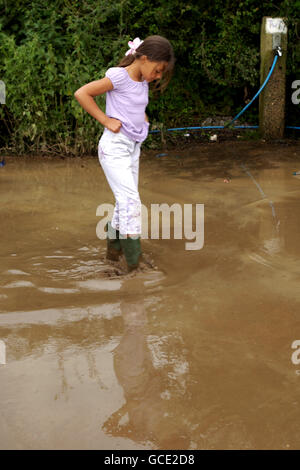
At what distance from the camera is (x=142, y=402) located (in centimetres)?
282

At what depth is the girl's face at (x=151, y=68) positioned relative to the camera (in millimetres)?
3730

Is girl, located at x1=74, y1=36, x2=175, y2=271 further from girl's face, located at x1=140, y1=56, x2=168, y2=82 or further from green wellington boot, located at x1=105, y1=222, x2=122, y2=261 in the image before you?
green wellington boot, located at x1=105, y1=222, x2=122, y2=261

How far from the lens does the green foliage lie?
24.0ft

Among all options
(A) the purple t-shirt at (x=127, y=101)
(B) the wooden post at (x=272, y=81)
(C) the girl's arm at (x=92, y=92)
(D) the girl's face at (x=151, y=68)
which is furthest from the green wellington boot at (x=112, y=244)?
(B) the wooden post at (x=272, y=81)

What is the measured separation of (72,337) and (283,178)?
3.81 meters

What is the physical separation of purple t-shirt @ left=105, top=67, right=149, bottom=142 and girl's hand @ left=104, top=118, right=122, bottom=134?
43 millimetres

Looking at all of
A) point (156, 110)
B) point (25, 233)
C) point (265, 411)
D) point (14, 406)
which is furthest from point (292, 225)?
point (156, 110)

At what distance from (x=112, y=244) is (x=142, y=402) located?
1719 mm

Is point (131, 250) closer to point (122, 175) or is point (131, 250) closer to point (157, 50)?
point (122, 175)

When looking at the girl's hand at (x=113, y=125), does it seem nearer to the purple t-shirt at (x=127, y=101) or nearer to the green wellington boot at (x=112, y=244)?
the purple t-shirt at (x=127, y=101)

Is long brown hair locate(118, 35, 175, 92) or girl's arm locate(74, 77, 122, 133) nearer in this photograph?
long brown hair locate(118, 35, 175, 92)

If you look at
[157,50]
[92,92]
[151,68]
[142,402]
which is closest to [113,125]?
[92,92]

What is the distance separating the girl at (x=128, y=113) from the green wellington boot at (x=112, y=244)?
0.50 ft

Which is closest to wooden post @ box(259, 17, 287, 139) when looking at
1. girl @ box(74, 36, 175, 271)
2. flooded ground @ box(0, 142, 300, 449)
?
flooded ground @ box(0, 142, 300, 449)
